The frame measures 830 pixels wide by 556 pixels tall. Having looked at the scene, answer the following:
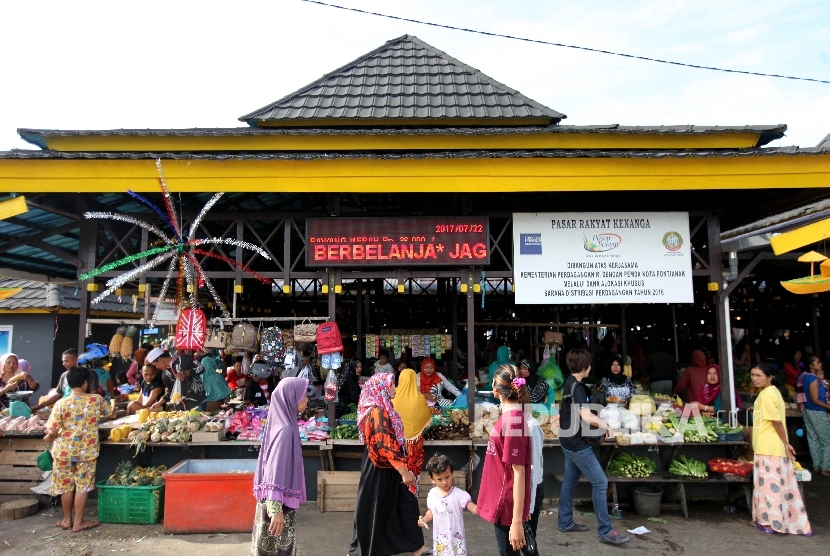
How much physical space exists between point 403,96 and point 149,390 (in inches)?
254

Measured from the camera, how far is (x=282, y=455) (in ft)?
13.5

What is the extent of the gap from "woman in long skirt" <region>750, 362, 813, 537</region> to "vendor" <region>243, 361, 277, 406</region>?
23.9ft

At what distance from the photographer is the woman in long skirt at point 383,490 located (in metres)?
4.75

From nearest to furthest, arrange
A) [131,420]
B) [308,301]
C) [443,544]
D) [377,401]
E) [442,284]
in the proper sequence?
[443,544]
[377,401]
[131,420]
[442,284]
[308,301]

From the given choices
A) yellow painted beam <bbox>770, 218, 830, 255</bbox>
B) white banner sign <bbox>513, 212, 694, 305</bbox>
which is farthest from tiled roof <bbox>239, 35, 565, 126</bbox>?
yellow painted beam <bbox>770, 218, 830, 255</bbox>

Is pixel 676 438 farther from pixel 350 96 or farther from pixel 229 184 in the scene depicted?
pixel 350 96

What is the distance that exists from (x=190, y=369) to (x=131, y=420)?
1045 millimetres

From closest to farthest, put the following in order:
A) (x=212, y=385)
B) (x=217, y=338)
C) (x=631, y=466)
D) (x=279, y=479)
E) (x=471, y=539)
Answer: (x=279, y=479), (x=471, y=539), (x=631, y=466), (x=217, y=338), (x=212, y=385)

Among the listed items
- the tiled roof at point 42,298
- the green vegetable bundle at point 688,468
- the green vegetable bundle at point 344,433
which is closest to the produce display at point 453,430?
the green vegetable bundle at point 344,433

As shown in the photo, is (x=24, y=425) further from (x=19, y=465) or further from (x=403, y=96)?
(x=403, y=96)

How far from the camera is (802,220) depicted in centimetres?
673

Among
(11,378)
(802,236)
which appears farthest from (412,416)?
(11,378)

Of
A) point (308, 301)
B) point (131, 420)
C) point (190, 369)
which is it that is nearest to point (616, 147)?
point (190, 369)

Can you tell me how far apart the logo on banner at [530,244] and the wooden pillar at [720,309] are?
241 cm
